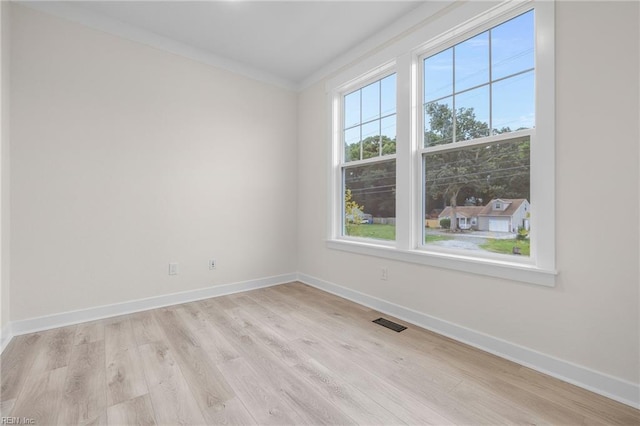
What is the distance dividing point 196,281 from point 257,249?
83 cm

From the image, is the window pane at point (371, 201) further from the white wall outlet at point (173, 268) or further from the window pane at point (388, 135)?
the white wall outlet at point (173, 268)

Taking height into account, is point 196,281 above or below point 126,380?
above

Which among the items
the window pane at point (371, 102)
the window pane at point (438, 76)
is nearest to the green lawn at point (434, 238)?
the window pane at point (438, 76)

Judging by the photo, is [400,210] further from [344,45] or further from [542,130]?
[344,45]

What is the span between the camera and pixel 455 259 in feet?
7.69

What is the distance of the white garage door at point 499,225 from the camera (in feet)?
7.13

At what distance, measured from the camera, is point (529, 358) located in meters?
1.95

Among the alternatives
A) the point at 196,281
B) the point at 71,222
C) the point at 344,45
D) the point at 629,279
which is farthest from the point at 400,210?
the point at 71,222

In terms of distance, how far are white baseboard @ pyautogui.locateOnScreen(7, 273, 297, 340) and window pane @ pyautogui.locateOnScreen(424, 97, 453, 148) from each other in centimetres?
266

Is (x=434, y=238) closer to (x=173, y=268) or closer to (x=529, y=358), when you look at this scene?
(x=529, y=358)

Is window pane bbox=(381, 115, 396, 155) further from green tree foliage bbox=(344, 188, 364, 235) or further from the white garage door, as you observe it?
the white garage door

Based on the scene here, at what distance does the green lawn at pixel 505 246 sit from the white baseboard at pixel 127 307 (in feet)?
8.78

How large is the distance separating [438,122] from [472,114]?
29 centimetres

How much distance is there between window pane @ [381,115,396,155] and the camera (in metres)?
2.98
